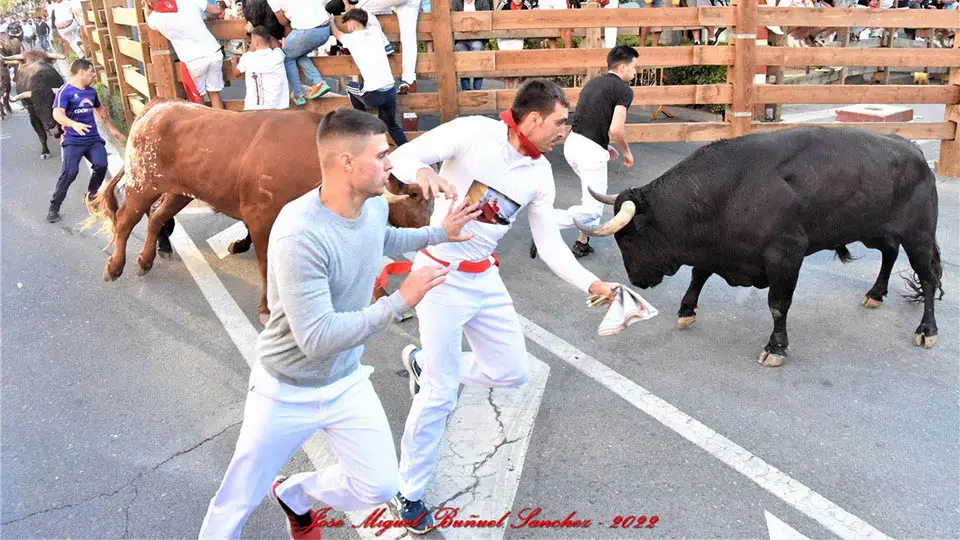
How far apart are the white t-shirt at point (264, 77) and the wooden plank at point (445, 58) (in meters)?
1.62

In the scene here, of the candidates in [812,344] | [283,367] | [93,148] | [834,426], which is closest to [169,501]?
[283,367]

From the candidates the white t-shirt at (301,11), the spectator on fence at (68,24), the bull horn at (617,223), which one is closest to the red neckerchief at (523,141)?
the bull horn at (617,223)

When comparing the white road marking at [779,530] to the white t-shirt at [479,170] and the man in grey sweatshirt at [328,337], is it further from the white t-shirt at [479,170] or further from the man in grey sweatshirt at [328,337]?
the man in grey sweatshirt at [328,337]

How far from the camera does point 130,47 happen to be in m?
10.3

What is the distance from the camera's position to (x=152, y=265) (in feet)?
22.8

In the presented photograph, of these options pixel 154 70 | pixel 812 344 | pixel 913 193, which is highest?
pixel 154 70

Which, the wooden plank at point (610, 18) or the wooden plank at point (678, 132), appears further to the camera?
the wooden plank at point (678, 132)

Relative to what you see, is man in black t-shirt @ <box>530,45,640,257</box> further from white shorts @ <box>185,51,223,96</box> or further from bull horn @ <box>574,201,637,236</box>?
white shorts @ <box>185,51,223,96</box>

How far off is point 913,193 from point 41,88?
11100 mm

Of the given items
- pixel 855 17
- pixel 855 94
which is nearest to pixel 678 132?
pixel 855 94

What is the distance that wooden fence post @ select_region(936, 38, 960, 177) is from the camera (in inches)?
358

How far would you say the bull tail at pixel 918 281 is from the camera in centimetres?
538

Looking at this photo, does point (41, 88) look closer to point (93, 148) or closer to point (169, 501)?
point (93, 148)

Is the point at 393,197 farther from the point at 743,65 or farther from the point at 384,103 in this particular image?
the point at 743,65
